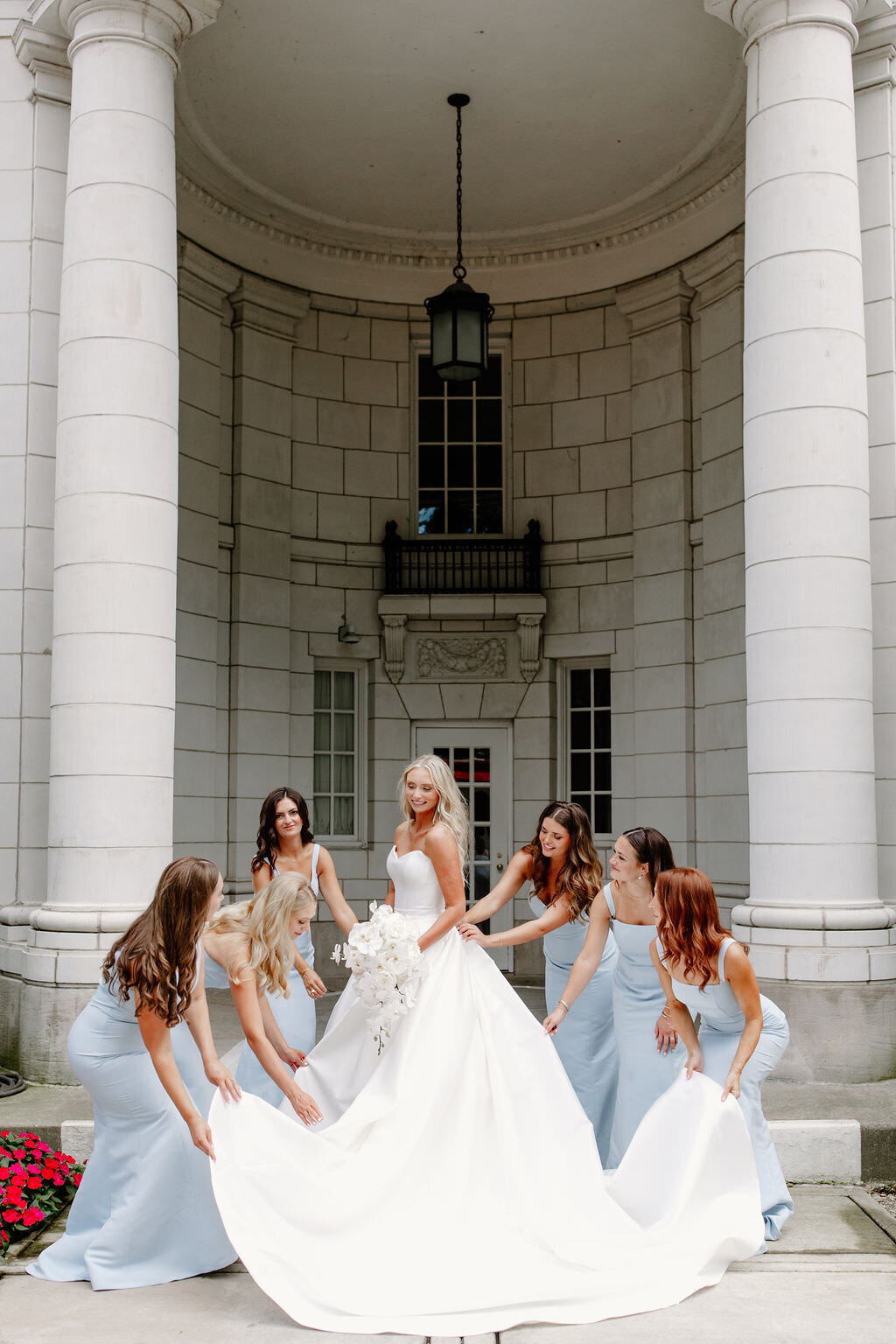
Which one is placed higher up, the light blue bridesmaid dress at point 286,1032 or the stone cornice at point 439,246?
the stone cornice at point 439,246

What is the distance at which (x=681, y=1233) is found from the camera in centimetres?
495

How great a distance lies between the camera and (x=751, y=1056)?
526 cm

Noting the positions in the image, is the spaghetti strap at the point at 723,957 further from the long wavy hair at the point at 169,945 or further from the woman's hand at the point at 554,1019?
the long wavy hair at the point at 169,945

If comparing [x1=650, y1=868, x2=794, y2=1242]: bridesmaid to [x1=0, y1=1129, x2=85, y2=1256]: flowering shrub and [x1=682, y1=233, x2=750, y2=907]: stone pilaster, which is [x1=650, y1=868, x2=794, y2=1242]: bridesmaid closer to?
[x1=0, y1=1129, x2=85, y2=1256]: flowering shrub

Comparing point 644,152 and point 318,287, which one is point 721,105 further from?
point 318,287

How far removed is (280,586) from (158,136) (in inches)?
198

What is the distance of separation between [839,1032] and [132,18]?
7.53 meters

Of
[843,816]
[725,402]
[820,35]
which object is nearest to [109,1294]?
[843,816]

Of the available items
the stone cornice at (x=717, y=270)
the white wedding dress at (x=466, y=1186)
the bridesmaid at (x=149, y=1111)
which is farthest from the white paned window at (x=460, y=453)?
the bridesmaid at (x=149, y=1111)

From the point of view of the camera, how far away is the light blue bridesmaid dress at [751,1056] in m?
5.24

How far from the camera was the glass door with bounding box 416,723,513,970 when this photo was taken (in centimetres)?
1272

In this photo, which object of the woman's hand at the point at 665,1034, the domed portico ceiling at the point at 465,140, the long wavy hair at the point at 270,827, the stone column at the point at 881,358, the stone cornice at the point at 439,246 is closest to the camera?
the woman's hand at the point at 665,1034

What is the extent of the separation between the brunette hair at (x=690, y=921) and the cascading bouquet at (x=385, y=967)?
3.57 feet

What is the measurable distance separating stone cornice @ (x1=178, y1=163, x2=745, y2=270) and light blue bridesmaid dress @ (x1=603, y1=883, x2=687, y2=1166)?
26.0 ft
